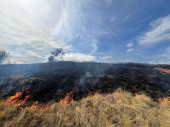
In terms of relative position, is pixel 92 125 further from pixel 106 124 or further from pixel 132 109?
pixel 132 109

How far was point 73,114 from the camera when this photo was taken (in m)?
2.70

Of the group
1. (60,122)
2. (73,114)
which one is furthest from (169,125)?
(60,122)

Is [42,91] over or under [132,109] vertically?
under

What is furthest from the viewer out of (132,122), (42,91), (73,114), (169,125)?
(42,91)

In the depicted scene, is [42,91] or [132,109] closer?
[132,109]

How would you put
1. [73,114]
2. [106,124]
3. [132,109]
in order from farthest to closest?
[132,109] < [73,114] < [106,124]

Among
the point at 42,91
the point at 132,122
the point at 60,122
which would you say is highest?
the point at 60,122

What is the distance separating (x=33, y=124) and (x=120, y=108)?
3.37m

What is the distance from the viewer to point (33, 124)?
1.98 m

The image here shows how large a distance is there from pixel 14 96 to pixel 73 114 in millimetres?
5518

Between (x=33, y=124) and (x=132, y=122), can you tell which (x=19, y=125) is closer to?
(x=33, y=124)

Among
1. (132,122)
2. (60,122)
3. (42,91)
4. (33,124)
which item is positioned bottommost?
(42,91)

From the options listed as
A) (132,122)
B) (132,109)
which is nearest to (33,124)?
(132,122)

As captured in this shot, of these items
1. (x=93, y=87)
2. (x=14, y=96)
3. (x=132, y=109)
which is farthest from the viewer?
(x=93, y=87)
